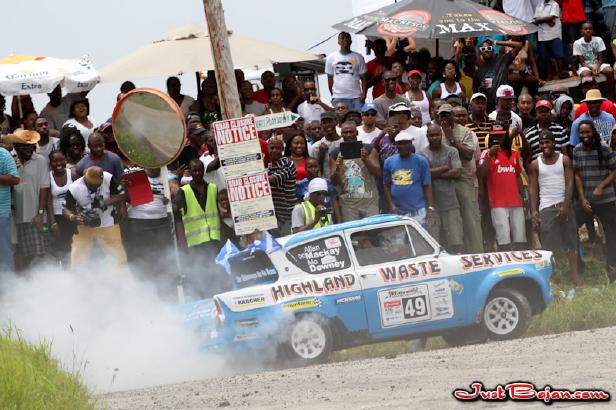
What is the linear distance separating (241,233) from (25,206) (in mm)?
3091

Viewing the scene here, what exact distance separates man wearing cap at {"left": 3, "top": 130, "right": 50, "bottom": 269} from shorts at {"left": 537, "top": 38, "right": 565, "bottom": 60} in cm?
990

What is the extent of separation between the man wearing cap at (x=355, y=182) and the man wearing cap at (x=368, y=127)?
69cm

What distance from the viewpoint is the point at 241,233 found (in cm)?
1480

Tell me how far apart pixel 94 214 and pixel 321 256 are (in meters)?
3.47

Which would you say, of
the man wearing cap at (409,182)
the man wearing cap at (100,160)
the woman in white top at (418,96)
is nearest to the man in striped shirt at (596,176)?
the man wearing cap at (409,182)

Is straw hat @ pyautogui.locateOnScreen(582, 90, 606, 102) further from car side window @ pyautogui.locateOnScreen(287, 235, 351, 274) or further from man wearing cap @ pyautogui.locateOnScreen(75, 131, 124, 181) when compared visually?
man wearing cap @ pyautogui.locateOnScreen(75, 131, 124, 181)

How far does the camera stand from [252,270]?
1380cm

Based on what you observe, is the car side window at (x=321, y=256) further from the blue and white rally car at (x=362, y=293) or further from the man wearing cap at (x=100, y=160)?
the man wearing cap at (x=100, y=160)

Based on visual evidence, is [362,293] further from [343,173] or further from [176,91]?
[176,91]

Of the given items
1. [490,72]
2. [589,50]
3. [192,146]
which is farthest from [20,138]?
[589,50]

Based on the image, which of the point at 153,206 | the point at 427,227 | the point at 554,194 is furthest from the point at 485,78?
the point at 153,206

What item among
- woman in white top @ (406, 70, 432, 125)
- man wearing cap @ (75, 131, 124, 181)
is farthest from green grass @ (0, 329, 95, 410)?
woman in white top @ (406, 70, 432, 125)

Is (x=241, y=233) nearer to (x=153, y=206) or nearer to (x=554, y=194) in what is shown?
(x=153, y=206)

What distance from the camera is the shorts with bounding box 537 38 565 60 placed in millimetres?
22688
